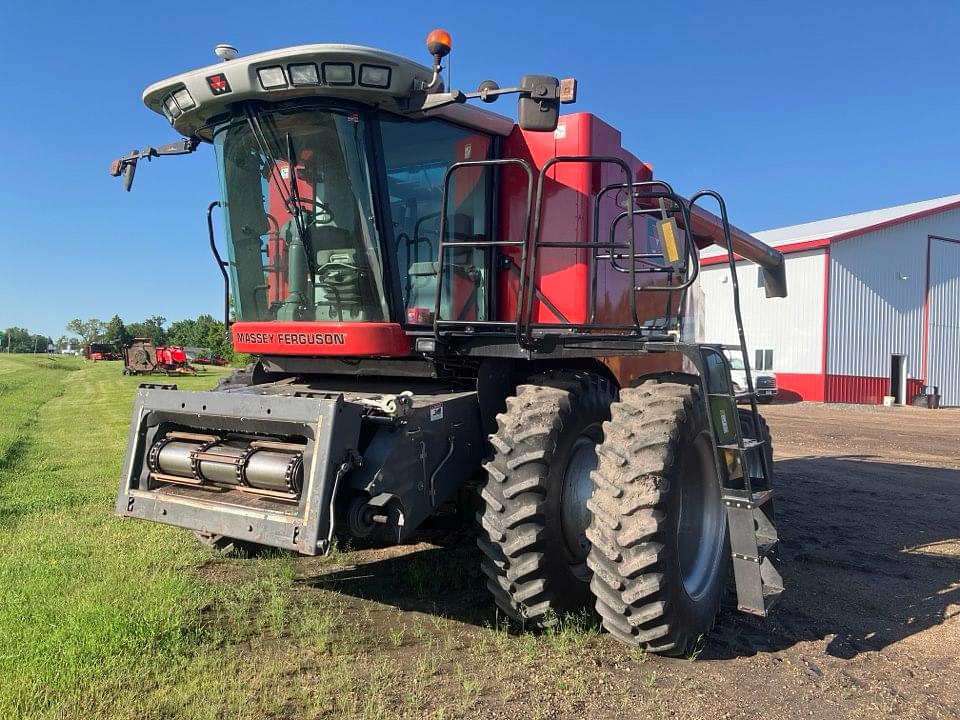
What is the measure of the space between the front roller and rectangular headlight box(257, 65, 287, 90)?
1789 millimetres

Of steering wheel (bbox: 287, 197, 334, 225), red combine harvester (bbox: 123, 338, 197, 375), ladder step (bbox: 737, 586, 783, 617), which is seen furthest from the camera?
red combine harvester (bbox: 123, 338, 197, 375)

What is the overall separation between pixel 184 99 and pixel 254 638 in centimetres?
330

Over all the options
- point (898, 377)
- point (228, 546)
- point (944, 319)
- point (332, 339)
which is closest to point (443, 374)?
point (332, 339)

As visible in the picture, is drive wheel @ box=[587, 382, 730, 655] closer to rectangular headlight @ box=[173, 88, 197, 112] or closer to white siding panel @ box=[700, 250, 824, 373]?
rectangular headlight @ box=[173, 88, 197, 112]

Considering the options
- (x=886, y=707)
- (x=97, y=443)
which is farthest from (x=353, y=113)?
(x=97, y=443)

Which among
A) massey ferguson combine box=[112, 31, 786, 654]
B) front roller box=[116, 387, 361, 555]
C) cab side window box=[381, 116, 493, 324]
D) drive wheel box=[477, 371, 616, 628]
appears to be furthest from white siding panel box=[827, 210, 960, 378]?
front roller box=[116, 387, 361, 555]

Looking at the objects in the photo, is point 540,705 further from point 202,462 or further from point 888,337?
point 888,337

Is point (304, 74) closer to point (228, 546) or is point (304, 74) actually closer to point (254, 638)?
point (254, 638)

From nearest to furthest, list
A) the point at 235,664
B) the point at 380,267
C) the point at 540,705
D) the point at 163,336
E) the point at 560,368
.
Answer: the point at 540,705 → the point at 235,664 → the point at 380,267 → the point at 560,368 → the point at 163,336

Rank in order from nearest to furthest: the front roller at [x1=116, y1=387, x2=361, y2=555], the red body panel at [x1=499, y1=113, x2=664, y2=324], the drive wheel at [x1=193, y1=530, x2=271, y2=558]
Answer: the front roller at [x1=116, y1=387, x2=361, y2=555], the red body panel at [x1=499, y1=113, x2=664, y2=324], the drive wheel at [x1=193, y1=530, x2=271, y2=558]

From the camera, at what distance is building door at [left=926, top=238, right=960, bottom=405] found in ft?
93.0

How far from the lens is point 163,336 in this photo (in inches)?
4537

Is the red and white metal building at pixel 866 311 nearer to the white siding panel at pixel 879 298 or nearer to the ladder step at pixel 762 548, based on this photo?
the white siding panel at pixel 879 298

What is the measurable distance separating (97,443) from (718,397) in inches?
433
